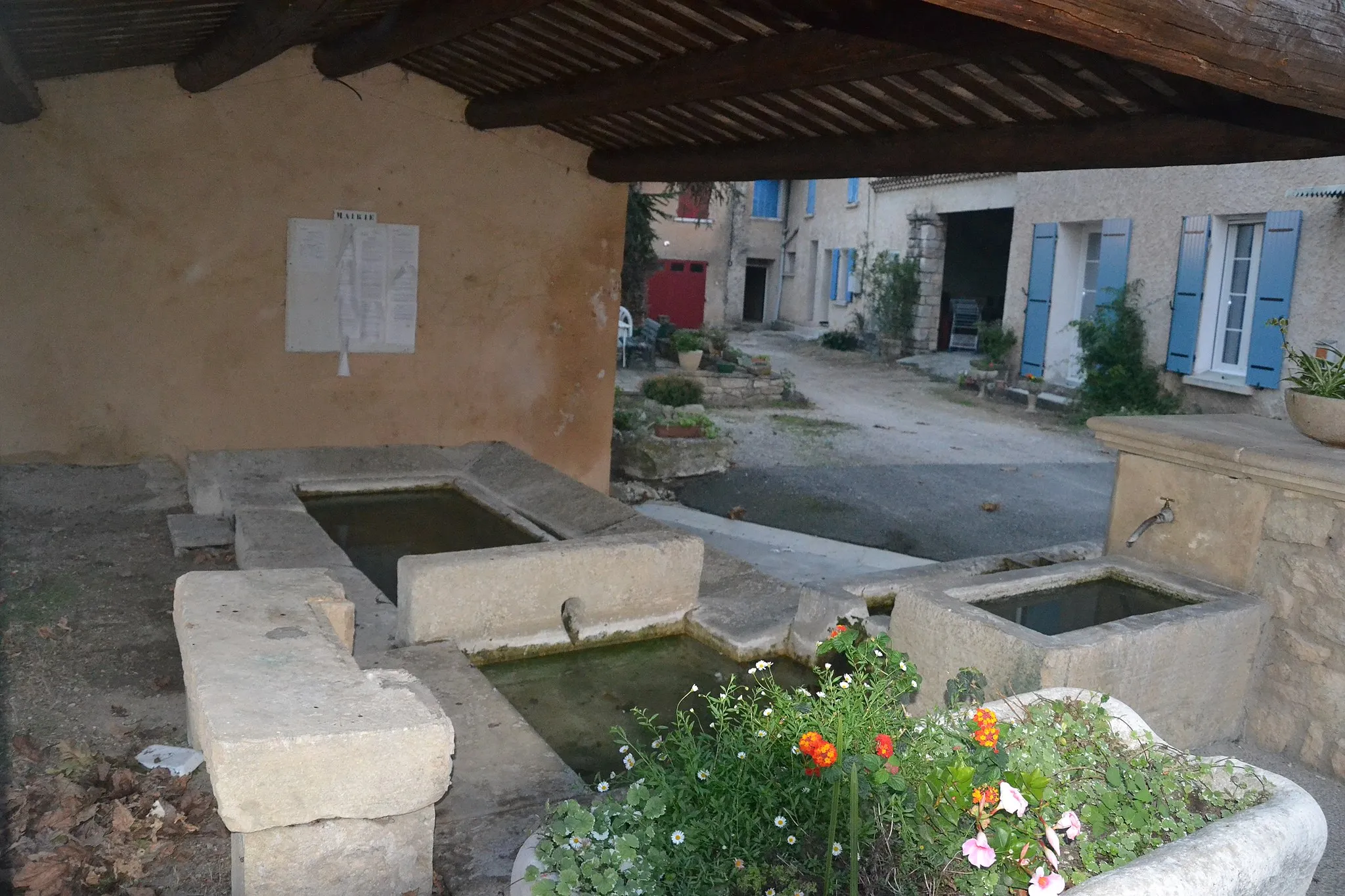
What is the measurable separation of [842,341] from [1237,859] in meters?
17.4

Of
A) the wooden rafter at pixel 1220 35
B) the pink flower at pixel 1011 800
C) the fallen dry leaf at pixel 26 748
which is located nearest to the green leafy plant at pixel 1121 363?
the wooden rafter at pixel 1220 35

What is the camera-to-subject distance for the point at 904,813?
1.98 metres

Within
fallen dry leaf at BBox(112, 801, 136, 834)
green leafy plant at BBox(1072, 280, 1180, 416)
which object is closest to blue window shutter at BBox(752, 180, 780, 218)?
green leafy plant at BBox(1072, 280, 1180, 416)

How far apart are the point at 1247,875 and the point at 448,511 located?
4.49 metres

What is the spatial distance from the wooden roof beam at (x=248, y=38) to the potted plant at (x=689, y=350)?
7879mm

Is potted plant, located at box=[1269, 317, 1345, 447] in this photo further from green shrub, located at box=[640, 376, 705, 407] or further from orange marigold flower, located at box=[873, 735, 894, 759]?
green shrub, located at box=[640, 376, 705, 407]

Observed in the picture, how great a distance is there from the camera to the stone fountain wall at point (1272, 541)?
131 inches

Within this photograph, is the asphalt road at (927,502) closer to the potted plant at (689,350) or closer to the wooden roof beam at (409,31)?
the wooden roof beam at (409,31)

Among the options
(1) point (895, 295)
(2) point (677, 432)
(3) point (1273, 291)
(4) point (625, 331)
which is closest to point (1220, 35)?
(2) point (677, 432)

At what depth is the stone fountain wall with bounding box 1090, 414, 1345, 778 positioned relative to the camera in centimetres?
334

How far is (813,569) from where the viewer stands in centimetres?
598

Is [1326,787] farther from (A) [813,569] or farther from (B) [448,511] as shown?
(B) [448,511]

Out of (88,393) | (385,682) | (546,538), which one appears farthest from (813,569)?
(88,393)

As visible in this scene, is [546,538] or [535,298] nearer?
[546,538]
